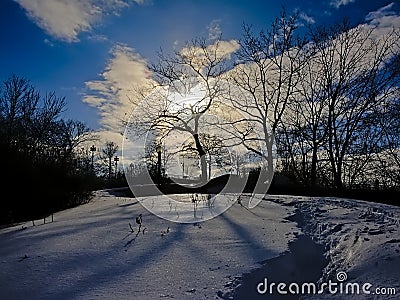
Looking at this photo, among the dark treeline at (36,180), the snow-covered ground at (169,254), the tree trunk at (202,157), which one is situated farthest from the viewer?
the tree trunk at (202,157)

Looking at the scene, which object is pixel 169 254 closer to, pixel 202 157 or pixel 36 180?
pixel 36 180

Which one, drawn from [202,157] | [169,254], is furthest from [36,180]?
[202,157]

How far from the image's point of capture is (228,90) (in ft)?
80.8

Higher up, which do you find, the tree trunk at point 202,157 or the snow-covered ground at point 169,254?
the tree trunk at point 202,157

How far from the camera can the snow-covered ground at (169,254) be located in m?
3.39

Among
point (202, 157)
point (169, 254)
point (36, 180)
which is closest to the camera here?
point (169, 254)

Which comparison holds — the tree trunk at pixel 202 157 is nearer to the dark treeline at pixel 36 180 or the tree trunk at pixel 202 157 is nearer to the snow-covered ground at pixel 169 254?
the dark treeline at pixel 36 180

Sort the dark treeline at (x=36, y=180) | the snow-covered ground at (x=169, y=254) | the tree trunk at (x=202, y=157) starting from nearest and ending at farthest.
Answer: the snow-covered ground at (x=169, y=254), the dark treeline at (x=36, y=180), the tree trunk at (x=202, y=157)

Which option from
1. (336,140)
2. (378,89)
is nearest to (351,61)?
(378,89)

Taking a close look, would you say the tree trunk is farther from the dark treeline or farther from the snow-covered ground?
the snow-covered ground

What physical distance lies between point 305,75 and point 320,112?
9.24 ft

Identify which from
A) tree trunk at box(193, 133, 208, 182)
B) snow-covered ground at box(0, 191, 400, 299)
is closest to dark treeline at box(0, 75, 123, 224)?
snow-covered ground at box(0, 191, 400, 299)

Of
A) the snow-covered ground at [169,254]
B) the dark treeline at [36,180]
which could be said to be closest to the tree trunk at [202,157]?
the dark treeline at [36,180]

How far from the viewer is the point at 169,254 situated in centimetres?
450
